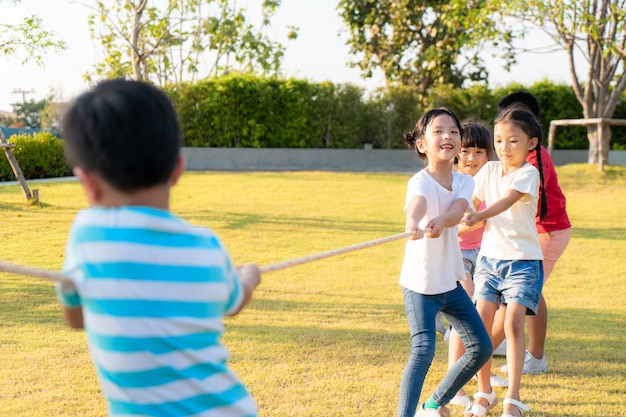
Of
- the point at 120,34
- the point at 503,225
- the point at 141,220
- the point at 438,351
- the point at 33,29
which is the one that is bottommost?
the point at 438,351

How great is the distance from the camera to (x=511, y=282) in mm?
3707

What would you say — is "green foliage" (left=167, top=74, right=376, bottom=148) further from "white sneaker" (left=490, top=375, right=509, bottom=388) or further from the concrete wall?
"white sneaker" (left=490, top=375, right=509, bottom=388)

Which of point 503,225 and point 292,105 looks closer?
point 503,225

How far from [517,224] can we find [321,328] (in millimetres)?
1900

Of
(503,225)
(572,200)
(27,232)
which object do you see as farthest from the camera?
(572,200)

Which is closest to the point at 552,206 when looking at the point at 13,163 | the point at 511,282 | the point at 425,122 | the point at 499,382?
the point at 511,282

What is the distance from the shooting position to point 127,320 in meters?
1.57

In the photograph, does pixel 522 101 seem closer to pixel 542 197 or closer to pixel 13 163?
pixel 542 197

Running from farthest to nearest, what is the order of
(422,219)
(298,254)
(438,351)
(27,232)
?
(27,232) < (298,254) < (438,351) < (422,219)

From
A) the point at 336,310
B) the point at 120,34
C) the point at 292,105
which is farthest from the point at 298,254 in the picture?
the point at 120,34

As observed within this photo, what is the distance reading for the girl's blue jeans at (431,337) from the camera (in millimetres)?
3221

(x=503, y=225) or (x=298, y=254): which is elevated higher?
(x=503, y=225)

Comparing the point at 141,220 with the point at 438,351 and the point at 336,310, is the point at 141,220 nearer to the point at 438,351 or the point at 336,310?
the point at 438,351

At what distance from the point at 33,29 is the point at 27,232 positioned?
4.07 m
